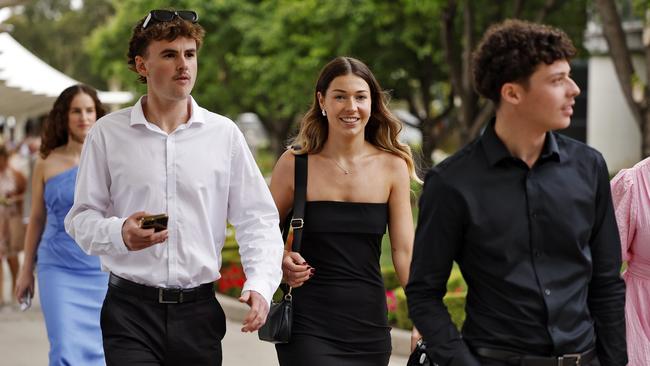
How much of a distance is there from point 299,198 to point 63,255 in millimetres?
2409

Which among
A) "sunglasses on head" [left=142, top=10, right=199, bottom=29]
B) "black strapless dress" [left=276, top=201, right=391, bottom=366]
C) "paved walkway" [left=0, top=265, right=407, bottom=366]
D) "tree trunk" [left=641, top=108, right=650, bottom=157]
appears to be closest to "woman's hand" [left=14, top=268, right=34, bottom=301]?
"black strapless dress" [left=276, top=201, right=391, bottom=366]

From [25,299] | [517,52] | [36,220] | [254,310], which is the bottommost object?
[25,299]

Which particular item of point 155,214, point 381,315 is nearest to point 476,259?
point 155,214

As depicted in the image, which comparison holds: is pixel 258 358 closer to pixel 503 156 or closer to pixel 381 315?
pixel 381 315

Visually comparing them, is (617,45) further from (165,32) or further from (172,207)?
(172,207)

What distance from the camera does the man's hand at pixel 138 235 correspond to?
4.28 metres

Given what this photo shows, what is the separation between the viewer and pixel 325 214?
17.6 ft

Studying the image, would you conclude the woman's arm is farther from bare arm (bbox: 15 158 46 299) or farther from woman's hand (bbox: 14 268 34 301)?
bare arm (bbox: 15 158 46 299)

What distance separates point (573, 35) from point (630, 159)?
52.6 ft

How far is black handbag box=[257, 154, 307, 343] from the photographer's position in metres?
5.18

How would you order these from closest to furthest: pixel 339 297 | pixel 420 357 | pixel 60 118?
pixel 420 357 < pixel 339 297 < pixel 60 118

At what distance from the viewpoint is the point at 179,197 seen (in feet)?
15.5

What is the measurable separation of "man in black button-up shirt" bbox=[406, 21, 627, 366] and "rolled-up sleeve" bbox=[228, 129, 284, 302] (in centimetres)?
114

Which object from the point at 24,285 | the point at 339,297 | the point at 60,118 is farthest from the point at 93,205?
the point at 60,118
